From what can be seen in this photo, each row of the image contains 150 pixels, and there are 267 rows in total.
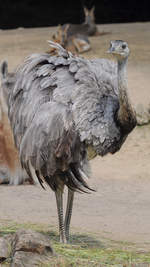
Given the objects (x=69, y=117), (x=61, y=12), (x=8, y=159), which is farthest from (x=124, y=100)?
→ (x=61, y=12)

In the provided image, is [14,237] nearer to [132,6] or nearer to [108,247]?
[108,247]

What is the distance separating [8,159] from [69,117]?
8.10ft

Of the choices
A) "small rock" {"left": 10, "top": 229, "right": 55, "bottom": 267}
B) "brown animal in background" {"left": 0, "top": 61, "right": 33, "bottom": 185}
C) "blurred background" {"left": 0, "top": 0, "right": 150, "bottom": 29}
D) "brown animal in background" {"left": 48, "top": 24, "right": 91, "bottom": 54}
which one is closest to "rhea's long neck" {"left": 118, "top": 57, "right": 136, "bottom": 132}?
"small rock" {"left": 10, "top": 229, "right": 55, "bottom": 267}

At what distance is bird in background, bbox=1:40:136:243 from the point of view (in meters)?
4.81

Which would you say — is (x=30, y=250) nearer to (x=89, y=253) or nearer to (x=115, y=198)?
(x=89, y=253)

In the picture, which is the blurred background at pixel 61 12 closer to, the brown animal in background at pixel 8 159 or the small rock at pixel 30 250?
the brown animal in background at pixel 8 159

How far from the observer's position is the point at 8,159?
7.19 meters

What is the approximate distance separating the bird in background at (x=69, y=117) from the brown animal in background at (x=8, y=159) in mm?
1841

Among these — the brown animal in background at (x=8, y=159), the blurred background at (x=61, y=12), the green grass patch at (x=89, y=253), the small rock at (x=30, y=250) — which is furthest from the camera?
the blurred background at (x=61, y=12)

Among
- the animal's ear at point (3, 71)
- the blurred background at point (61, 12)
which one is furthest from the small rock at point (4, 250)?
the blurred background at point (61, 12)

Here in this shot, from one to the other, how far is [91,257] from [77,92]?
1219 millimetres

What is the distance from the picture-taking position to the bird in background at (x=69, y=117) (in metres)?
4.81

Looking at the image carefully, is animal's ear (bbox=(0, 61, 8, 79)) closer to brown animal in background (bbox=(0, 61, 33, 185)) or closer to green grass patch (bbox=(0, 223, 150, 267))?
brown animal in background (bbox=(0, 61, 33, 185))

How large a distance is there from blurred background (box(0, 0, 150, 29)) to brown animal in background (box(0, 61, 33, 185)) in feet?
27.3
